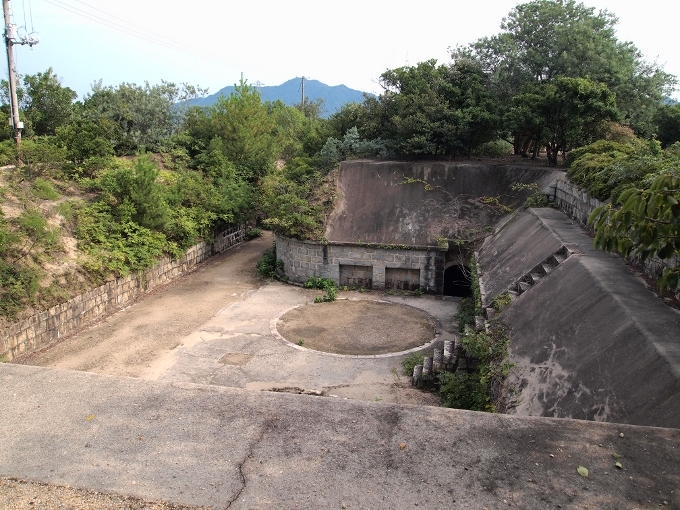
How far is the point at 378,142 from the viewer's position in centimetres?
2225

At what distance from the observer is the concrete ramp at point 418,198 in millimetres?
18219

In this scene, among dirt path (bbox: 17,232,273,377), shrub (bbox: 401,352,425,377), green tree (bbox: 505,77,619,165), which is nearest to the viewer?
shrub (bbox: 401,352,425,377)

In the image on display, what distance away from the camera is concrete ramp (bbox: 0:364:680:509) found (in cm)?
364

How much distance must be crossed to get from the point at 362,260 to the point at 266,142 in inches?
453

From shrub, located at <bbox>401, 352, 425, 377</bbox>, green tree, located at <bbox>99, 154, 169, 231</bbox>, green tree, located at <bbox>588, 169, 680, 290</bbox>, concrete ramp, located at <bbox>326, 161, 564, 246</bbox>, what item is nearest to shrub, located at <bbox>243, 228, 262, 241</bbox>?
concrete ramp, located at <bbox>326, 161, 564, 246</bbox>

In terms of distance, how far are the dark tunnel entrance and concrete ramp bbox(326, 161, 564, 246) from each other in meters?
1.27

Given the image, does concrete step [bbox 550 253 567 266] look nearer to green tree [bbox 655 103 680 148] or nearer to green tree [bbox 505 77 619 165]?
green tree [bbox 505 77 619 165]

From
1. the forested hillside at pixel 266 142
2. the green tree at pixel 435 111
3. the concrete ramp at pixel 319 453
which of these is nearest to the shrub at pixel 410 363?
the forested hillside at pixel 266 142

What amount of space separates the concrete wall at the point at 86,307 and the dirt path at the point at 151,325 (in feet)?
0.87

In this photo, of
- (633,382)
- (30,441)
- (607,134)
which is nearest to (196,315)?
(30,441)

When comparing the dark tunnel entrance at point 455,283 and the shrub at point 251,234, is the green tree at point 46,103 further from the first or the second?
the dark tunnel entrance at point 455,283

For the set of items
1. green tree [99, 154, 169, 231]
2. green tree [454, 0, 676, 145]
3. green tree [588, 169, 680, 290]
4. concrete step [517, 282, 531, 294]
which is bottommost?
concrete step [517, 282, 531, 294]

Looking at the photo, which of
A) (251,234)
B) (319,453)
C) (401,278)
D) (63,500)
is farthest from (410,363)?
(251,234)

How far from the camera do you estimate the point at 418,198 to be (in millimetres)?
19516
